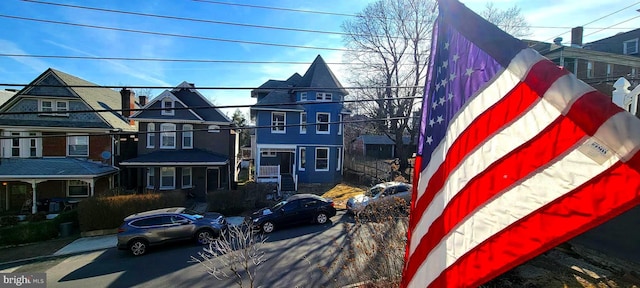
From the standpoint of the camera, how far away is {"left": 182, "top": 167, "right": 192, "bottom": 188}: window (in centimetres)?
2150

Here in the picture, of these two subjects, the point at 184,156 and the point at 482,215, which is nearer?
the point at 482,215

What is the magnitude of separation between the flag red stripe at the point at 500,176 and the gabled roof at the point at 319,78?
22.6 metres

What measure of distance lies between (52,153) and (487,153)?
26.2 m

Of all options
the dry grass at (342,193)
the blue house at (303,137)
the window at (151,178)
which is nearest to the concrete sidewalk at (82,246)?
the window at (151,178)

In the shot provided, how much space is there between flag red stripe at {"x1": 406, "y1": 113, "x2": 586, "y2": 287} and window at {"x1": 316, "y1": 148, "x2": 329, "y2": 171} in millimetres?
21691

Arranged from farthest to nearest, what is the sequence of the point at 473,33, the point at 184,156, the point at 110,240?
the point at 184,156, the point at 110,240, the point at 473,33

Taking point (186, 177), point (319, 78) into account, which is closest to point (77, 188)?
point (186, 177)

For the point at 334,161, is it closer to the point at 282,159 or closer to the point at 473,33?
the point at 282,159

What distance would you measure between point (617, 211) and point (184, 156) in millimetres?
22209

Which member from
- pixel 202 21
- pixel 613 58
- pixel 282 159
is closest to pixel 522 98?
pixel 202 21

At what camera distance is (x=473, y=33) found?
2.45 metres

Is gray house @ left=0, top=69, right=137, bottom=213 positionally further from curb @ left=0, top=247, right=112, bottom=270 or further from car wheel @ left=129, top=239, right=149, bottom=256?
car wheel @ left=129, top=239, right=149, bottom=256

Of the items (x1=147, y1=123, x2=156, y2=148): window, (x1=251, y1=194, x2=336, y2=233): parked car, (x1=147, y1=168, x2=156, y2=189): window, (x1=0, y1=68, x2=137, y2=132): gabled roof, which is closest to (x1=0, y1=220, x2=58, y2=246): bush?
(x1=147, y1=168, x2=156, y2=189): window

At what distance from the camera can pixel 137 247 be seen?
11469 mm
